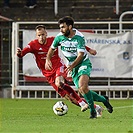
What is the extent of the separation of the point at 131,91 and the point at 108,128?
12407 mm

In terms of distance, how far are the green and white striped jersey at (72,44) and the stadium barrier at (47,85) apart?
9098 millimetres

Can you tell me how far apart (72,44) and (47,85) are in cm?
959

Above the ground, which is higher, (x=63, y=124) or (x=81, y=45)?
(x=81, y=45)

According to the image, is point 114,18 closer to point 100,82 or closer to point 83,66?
point 100,82

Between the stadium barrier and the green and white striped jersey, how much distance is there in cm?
910

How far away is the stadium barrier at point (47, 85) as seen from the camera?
23.9m

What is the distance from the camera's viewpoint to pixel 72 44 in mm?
14547

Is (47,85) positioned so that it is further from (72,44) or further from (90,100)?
(90,100)

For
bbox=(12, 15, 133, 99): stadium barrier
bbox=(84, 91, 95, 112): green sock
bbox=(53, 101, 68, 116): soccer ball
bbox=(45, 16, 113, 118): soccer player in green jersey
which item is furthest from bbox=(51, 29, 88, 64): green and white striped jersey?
bbox=(12, 15, 133, 99): stadium barrier

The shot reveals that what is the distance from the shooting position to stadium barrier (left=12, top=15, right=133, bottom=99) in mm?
23875

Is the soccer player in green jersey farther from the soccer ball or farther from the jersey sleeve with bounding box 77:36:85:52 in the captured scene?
the soccer ball

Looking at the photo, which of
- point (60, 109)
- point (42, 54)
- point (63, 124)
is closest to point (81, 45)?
point (60, 109)

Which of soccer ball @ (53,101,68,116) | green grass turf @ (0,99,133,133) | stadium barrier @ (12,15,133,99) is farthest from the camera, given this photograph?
stadium barrier @ (12,15,133,99)

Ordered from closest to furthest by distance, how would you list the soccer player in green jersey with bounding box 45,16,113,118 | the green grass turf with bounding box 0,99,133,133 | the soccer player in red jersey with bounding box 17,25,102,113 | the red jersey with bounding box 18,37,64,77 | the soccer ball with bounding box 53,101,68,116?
the green grass turf with bounding box 0,99,133,133 → the soccer player in green jersey with bounding box 45,16,113,118 → the soccer ball with bounding box 53,101,68,116 → the soccer player in red jersey with bounding box 17,25,102,113 → the red jersey with bounding box 18,37,64,77
